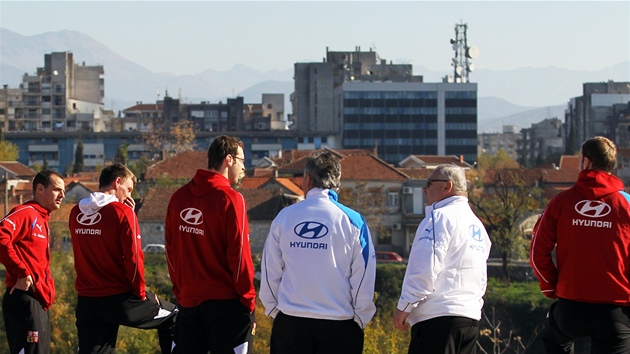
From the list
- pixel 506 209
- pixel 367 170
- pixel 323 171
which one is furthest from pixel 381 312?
pixel 323 171

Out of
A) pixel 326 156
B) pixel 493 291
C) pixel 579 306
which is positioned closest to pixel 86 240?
pixel 326 156

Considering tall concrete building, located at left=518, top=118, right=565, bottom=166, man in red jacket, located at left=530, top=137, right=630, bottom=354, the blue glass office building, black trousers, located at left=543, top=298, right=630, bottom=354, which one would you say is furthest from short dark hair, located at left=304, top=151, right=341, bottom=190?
tall concrete building, located at left=518, top=118, right=565, bottom=166

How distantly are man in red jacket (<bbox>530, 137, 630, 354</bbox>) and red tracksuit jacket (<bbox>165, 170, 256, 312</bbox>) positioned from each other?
2.32m

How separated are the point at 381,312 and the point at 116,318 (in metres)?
39.5

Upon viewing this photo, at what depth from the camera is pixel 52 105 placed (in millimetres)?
148000

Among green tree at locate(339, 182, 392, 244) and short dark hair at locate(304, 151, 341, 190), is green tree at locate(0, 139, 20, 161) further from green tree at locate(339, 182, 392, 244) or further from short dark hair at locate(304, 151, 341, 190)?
short dark hair at locate(304, 151, 341, 190)

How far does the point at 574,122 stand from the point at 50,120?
72.9m

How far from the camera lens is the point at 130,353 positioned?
32688 mm

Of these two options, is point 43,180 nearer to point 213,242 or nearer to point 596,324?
point 213,242

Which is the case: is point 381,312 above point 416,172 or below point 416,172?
below

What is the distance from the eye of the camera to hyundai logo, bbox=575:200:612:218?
7.90 meters

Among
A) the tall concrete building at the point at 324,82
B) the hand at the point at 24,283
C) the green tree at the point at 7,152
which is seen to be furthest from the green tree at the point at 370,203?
the tall concrete building at the point at 324,82

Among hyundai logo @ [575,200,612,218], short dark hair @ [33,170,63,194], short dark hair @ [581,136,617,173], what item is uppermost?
short dark hair @ [581,136,617,173]

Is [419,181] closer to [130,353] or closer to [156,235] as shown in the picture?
[156,235]
